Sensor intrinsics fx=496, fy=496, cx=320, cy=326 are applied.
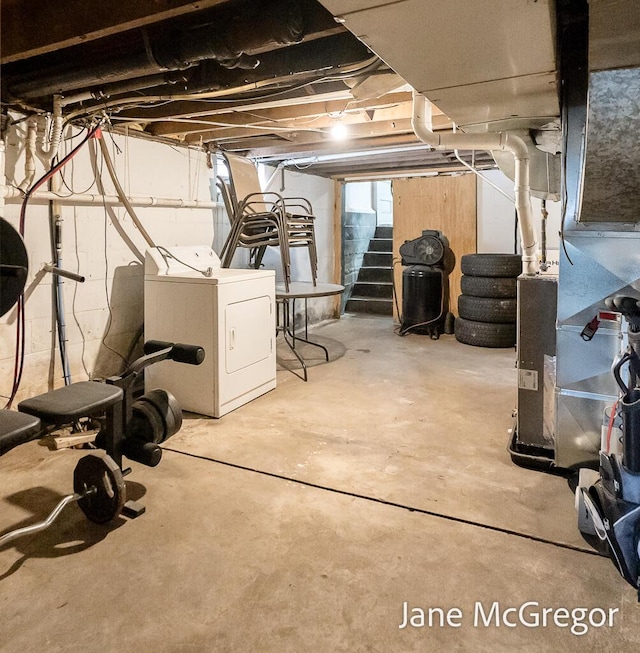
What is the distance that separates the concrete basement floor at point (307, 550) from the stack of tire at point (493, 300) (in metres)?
1.98

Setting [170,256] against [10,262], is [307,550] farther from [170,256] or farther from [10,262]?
[170,256]

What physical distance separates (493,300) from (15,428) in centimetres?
419

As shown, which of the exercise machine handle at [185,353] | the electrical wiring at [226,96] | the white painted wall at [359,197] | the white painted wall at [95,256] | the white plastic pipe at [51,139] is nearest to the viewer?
the exercise machine handle at [185,353]

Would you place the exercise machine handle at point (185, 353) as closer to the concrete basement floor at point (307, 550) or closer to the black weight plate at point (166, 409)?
the black weight plate at point (166, 409)

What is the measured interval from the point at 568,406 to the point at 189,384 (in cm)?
210

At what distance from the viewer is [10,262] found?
64.7 inches

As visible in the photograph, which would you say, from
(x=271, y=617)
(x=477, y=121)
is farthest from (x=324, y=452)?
(x=477, y=121)

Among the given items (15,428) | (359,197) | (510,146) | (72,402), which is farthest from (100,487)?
(359,197)

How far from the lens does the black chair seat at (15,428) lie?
4.66 ft

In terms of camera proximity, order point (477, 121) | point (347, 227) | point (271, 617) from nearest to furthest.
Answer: point (271, 617) → point (477, 121) → point (347, 227)

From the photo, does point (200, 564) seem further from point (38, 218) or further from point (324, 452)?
point (38, 218)

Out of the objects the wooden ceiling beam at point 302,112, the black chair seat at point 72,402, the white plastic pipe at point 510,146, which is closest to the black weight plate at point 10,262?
the black chair seat at point 72,402

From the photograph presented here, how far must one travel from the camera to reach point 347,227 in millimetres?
6738

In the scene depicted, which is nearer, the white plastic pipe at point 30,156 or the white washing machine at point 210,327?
the white plastic pipe at point 30,156
